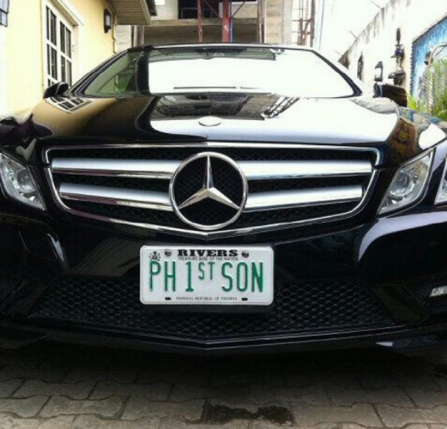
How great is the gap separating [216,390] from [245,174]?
0.73 m

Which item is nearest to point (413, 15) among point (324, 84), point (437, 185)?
point (324, 84)

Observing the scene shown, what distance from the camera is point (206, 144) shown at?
73.9 inches

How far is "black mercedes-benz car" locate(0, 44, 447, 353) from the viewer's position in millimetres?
1847

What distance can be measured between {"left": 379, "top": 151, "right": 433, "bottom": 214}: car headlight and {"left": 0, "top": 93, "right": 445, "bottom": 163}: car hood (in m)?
0.04

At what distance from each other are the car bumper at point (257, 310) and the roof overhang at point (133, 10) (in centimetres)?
899

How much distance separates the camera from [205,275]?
184 cm

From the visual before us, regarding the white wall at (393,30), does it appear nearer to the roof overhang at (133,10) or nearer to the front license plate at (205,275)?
the roof overhang at (133,10)

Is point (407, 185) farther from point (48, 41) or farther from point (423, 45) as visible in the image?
point (423, 45)

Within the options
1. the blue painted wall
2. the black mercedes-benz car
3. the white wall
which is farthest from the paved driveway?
the white wall

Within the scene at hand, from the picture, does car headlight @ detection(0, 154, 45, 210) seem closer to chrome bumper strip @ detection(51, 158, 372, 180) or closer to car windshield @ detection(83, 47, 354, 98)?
chrome bumper strip @ detection(51, 158, 372, 180)

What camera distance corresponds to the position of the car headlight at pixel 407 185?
189cm

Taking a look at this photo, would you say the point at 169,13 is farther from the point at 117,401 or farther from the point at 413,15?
the point at 117,401

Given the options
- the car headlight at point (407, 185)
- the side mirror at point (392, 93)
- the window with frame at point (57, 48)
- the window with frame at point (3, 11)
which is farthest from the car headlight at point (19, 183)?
the window with frame at point (57, 48)

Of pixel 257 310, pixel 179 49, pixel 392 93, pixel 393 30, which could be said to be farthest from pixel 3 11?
pixel 393 30
